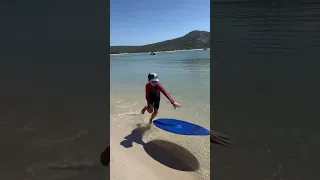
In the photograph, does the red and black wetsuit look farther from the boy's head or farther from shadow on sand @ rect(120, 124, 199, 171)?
shadow on sand @ rect(120, 124, 199, 171)

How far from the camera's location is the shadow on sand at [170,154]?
235cm

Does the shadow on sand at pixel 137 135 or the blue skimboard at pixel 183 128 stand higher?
the blue skimboard at pixel 183 128

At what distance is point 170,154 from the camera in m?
2.71
